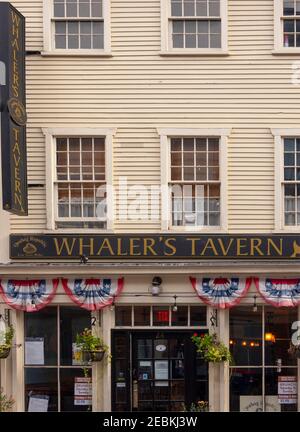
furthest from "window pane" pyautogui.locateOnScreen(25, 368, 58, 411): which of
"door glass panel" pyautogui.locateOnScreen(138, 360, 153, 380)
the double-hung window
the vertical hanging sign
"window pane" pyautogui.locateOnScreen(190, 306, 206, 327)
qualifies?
the double-hung window

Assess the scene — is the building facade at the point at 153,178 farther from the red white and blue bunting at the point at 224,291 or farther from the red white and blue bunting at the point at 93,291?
the red white and blue bunting at the point at 224,291

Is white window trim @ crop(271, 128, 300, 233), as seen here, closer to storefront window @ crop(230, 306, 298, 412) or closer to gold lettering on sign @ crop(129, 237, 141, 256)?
Answer: storefront window @ crop(230, 306, 298, 412)

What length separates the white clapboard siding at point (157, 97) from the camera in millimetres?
13586

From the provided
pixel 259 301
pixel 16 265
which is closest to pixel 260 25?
pixel 259 301

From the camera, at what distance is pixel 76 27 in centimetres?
1370

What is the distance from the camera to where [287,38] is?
13656 mm

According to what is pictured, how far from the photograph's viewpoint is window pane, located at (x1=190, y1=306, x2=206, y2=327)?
1363cm

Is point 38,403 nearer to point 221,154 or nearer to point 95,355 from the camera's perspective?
point 95,355

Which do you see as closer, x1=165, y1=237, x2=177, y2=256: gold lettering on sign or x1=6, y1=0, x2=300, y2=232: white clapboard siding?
x1=165, y1=237, x2=177, y2=256: gold lettering on sign

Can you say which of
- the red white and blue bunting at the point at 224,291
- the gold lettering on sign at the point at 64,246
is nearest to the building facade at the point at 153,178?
the gold lettering on sign at the point at 64,246

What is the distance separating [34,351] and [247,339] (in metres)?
4.27

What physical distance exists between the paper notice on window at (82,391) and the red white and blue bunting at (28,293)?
169 centimetres

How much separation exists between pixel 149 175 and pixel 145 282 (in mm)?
2125

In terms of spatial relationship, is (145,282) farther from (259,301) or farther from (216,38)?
(216,38)
